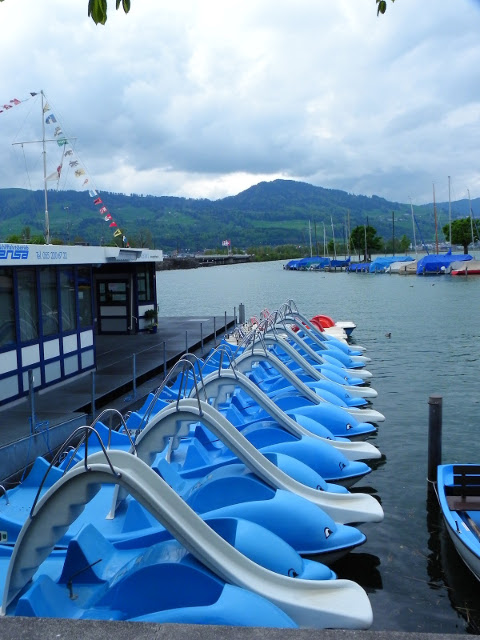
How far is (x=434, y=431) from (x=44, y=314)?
811 cm

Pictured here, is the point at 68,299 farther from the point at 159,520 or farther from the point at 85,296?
the point at 159,520

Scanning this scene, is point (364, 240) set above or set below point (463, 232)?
above

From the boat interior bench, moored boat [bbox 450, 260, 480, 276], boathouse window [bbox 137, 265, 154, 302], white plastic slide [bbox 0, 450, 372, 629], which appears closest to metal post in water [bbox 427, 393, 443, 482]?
the boat interior bench

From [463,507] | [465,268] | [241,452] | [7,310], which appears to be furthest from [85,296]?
[465,268]

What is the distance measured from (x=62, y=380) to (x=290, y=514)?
344 inches

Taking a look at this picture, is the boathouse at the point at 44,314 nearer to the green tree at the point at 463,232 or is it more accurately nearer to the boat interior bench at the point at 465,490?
the boat interior bench at the point at 465,490

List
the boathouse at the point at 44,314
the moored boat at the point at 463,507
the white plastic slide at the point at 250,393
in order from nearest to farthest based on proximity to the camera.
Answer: the moored boat at the point at 463,507, the white plastic slide at the point at 250,393, the boathouse at the point at 44,314

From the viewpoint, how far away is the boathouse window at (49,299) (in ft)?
45.6

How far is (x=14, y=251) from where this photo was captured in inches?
489

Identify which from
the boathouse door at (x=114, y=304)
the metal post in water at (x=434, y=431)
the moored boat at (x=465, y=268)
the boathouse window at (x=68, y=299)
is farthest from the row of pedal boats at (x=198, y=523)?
the moored boat at (x=465, y=268)

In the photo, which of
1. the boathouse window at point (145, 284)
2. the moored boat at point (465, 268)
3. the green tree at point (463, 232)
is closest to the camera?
the boathouse window at point (145, 284)

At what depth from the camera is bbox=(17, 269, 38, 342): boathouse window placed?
512 inches

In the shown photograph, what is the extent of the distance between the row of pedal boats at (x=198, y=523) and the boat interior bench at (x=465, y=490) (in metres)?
1.30

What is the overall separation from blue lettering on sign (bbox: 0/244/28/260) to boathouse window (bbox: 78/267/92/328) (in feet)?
9.84
